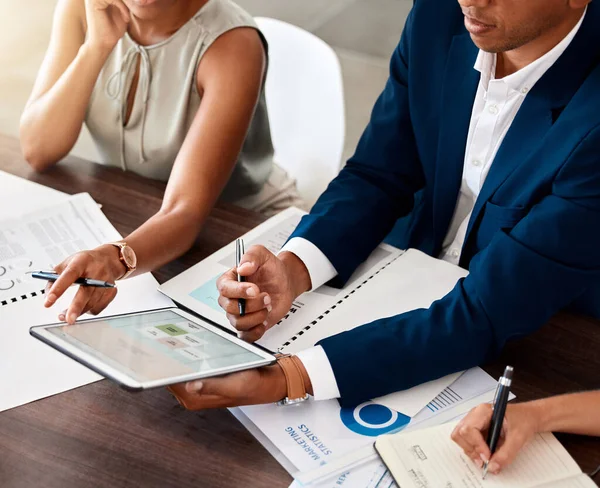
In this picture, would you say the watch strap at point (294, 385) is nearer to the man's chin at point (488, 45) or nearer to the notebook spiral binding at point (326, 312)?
the notebook spiral binding at point (326, 312)

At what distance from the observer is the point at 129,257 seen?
1.26 m

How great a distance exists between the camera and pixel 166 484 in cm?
93

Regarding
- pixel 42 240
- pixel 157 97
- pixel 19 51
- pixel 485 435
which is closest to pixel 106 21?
pixel 157 97

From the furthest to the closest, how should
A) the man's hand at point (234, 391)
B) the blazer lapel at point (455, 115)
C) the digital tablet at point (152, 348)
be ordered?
1. the blazer lapel at point (455, 115)
2. the man's hand at point (234, 391)
3. the digital tablet at point (152, 348)

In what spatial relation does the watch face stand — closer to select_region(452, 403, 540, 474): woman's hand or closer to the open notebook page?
the open notebook page

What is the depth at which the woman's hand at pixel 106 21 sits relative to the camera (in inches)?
62.7

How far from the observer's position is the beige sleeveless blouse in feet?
5.39

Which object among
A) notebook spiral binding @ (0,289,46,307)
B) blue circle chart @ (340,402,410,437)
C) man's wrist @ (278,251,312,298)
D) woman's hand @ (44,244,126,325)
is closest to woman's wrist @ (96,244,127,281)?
woman's hand @ (44,244,126,325)

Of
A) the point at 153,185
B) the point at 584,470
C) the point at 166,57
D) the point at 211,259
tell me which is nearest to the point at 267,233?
the point at 211,259

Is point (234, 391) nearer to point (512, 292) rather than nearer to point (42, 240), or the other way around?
point (512, 292)

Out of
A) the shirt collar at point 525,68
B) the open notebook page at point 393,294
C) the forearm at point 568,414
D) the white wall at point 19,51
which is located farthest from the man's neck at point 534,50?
the white wall at point 19,51

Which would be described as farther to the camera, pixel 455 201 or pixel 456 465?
pixel 455 201

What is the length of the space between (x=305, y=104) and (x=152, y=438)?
1138 millimetres

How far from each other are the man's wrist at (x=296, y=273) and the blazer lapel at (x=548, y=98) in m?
0.36
